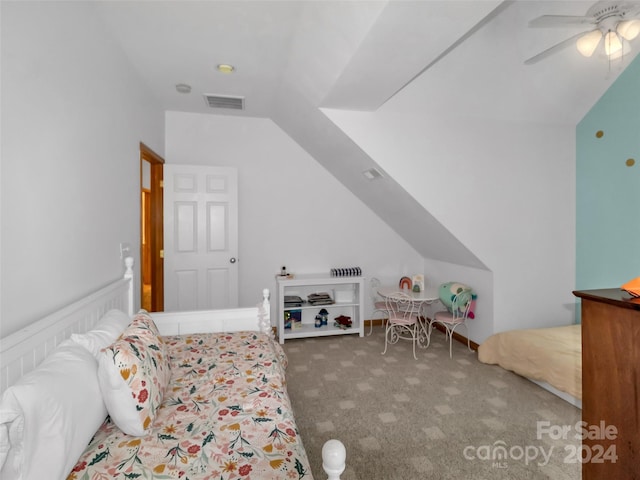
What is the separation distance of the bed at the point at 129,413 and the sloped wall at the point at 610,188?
10.8 feet

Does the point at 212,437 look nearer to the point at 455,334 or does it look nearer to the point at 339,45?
the point at 339,45

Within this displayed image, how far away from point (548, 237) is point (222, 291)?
143 inches

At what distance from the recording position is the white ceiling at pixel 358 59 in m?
1.90

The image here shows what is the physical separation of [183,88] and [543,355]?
3975mm

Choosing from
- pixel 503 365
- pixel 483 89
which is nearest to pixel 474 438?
pixel 503 365

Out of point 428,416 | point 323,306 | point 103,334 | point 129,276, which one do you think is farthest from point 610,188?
point 129,276

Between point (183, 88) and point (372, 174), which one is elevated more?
point (183, 88)

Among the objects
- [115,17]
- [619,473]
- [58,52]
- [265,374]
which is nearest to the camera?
[619,473]

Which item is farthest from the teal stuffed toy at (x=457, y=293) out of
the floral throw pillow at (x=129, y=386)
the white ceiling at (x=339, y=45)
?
the floral throw pillow at (x=129, y=386)

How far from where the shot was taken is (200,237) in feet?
13.1

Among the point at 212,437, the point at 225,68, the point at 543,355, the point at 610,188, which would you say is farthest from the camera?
the point at 610,188

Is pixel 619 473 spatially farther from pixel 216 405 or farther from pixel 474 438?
pixel 216 405

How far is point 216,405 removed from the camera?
1.56 meters

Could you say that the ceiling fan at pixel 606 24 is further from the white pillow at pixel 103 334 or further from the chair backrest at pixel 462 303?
the white pillow at pixel 103 334
